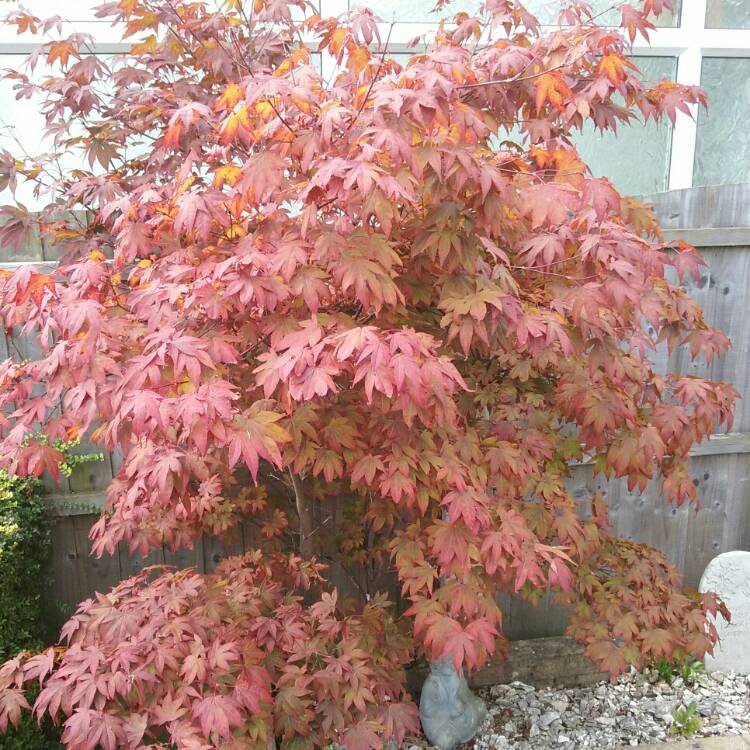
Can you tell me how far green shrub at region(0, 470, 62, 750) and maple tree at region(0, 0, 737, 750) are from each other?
0.81 feet

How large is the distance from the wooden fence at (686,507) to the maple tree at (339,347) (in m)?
0.46

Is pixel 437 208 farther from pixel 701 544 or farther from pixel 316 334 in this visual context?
pixel 701 544

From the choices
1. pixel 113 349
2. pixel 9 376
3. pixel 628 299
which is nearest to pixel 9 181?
pixel 9 376

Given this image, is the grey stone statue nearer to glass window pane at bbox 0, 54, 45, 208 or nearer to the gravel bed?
the gravel bed

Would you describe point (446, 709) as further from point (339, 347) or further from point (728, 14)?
point (728, 14)

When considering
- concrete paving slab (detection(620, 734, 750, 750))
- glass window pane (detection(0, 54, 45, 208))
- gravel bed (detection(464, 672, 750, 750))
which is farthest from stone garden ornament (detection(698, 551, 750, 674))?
glass window pane (detection(0, 54, 45, 208))

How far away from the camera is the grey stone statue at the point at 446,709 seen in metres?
2.90

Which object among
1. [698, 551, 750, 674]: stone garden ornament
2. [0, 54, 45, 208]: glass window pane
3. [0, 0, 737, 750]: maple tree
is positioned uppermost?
[0, 54, 45, 208]: glass window pane

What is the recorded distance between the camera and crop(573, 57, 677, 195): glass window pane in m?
4.07

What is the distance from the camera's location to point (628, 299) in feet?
6.45

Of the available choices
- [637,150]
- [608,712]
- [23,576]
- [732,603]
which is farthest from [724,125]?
[23,576]

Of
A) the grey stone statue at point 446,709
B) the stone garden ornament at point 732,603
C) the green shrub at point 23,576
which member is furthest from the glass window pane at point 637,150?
the green shrub at point 23,576

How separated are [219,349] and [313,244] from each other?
0.35 metres

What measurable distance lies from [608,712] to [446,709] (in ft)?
2.71
